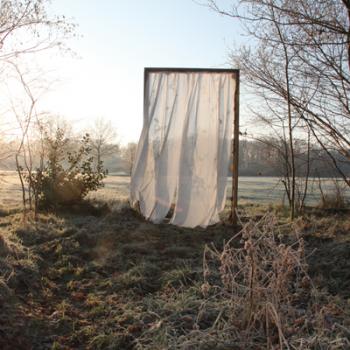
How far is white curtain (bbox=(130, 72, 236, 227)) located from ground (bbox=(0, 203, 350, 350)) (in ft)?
1.18

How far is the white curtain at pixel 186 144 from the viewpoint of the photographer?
5512 mm

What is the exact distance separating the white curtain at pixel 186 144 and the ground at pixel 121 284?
359 mm

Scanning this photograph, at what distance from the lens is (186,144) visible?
5562mm

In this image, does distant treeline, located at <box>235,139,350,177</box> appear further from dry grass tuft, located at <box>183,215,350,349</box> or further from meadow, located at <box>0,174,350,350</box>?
dry grass tuft, located at <box>183,215,350,349</box>

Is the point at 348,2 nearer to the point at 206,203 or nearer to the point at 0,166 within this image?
the point at 206,203

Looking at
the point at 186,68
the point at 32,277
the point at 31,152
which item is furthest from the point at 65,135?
the point at 32,277

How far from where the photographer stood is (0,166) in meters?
6.80

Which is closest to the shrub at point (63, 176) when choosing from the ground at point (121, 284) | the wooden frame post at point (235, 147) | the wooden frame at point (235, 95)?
the ground at point (121, 284)

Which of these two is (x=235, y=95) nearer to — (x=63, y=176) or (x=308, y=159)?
(x=308, y=159)

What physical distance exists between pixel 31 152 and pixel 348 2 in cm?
483

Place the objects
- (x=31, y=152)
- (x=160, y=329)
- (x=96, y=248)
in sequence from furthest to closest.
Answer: (x=31, y=152), (x=96, y=248), (x=160, y=329)

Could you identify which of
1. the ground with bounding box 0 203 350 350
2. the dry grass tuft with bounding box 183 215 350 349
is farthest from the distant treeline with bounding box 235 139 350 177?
the dry grass tuft with bounding box 183 215 350 349

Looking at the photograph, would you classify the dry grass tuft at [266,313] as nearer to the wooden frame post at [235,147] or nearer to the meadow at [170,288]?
the meadow at [170,288]

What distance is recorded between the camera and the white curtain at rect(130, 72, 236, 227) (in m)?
5.51
